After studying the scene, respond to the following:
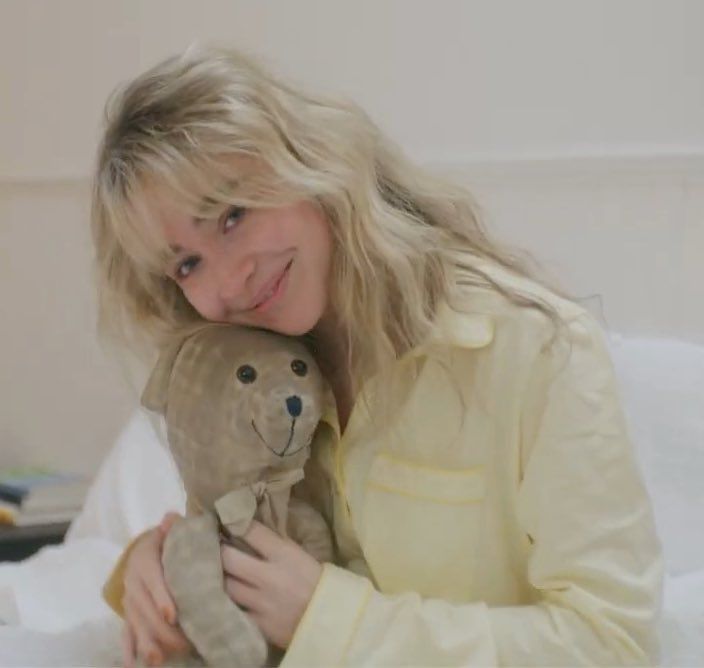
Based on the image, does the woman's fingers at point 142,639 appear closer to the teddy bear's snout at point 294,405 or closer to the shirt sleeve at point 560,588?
the shirt sleeve at point 560,588

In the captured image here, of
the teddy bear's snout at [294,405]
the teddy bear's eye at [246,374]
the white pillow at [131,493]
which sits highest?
the teddy bear's eye at [246,374]

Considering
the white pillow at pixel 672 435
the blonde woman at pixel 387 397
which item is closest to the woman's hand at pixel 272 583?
the blonde woman at pixel 387 397

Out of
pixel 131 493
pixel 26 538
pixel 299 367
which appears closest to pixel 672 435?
pixel 299 367

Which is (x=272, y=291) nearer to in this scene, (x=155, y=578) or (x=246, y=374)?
(x=246, y=374)

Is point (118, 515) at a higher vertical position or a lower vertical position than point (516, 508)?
lower

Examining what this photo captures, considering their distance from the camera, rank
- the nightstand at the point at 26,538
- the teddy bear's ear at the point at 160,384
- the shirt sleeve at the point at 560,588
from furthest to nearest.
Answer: the nightstand at the point at 26,538
the teddy bear's ear at the point at 160,384
the shirt sleeve at the point at 560,588

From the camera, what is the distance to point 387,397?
1.04 meters

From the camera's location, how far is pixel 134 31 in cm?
218

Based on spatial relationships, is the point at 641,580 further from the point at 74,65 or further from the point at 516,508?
the point at 74,65

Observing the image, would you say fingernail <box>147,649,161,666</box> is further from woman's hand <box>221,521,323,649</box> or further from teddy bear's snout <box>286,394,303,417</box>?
teddy bear's snout <box>286,394,303,417</box>

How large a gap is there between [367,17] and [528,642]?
4.13 feet

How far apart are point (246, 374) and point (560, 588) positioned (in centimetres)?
34

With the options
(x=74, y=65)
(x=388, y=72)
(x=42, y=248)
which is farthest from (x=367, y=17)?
(x=42, y=248)

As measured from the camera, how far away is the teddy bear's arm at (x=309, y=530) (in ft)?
3.55
